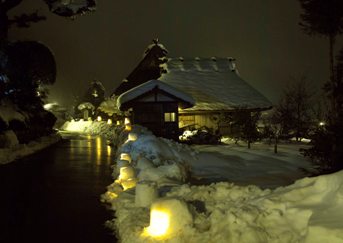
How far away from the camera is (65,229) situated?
6.78 meters

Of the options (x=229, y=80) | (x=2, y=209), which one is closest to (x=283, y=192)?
(x=2, y=209)

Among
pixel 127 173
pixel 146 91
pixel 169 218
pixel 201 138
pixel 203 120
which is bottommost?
pixel 169 218

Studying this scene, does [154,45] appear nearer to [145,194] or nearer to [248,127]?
[248,127]

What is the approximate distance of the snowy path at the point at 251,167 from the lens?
11.7 metres

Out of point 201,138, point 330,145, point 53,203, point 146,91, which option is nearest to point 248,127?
point 201,138

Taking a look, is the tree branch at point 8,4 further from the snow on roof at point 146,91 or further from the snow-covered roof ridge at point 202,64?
the snow-covered roof ridge at point 202,64

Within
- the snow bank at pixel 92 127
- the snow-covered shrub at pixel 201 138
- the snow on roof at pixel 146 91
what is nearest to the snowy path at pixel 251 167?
the snow-covered shrub at pixel 201 138

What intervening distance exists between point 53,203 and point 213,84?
26.9 metres

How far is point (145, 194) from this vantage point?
7.49 m

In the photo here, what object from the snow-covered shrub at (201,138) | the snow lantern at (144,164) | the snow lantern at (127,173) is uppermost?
the snow-covered shrub at (201,138)

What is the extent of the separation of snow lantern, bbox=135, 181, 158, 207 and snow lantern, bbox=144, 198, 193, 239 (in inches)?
62.4

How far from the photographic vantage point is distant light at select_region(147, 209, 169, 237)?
574 cm

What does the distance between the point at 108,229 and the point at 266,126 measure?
15.7 meters

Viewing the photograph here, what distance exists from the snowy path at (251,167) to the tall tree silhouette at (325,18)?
13.7ft
